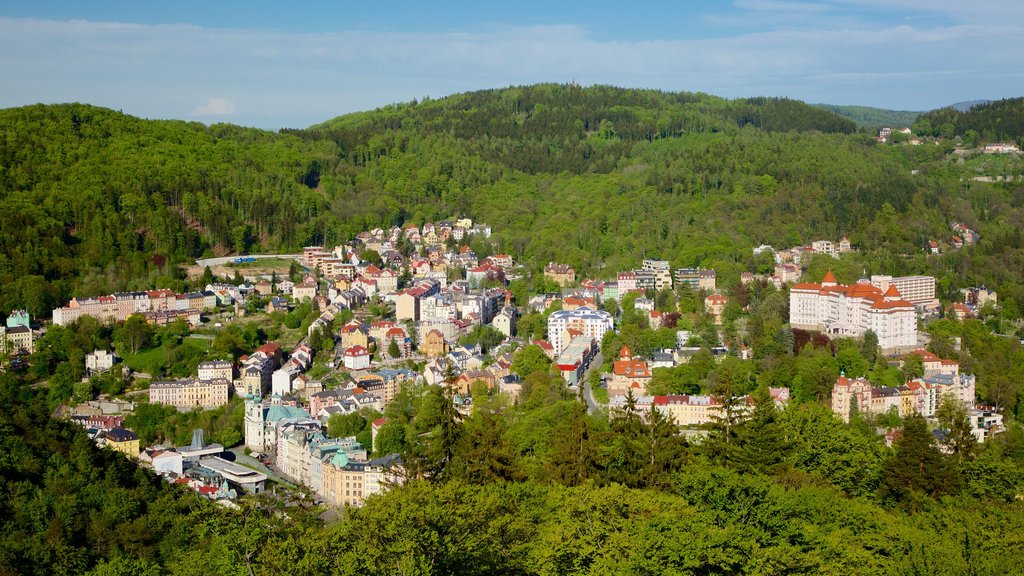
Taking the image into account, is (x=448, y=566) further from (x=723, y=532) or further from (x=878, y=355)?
(x=878, y=355)

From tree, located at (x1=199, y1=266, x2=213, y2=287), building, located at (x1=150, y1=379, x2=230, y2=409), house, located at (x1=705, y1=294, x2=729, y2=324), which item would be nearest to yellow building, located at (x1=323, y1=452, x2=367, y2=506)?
building, located at (x1=150, y1=379, x2=230, y2=409)

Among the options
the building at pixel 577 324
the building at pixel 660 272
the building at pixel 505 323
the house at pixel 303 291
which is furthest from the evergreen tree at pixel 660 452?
the house at pixel 303 291

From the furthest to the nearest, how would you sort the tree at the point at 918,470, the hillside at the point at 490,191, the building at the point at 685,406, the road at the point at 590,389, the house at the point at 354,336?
the hillside at the point at 490,191 < the house at the point at 354,336 < the road at the point at 590,389 < the building at the point at 685,406 < the tree at the point at 918,470

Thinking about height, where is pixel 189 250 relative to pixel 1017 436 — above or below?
above

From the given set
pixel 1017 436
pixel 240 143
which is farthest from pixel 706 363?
pixel 240 143

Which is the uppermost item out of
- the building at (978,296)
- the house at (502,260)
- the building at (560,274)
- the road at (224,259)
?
the road at (224,259)

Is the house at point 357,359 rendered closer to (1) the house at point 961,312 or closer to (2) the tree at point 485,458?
(2) the tree at point 485,458

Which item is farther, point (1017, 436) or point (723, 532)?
point (1017, 436)
